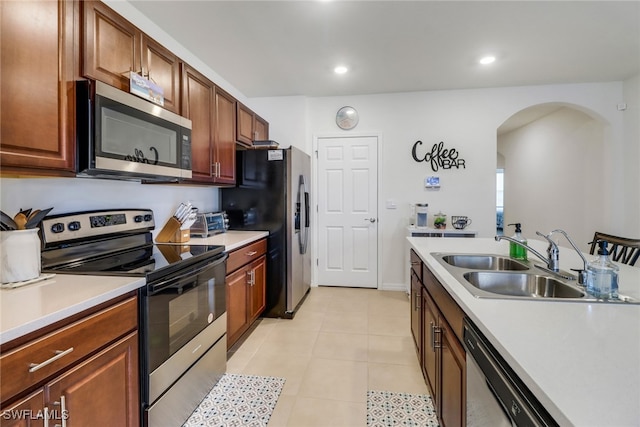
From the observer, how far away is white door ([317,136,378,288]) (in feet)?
13.3

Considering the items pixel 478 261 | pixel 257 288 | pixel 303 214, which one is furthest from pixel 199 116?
pixel 478 261

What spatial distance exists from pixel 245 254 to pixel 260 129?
5.88 feet

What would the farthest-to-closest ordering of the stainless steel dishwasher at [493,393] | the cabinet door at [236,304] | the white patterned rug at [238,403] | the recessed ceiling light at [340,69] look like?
the recessed ceiling light at [340,69] → the cabinet door at [236,304] → the white patterned rug at [238,403] → the stainless steel dishwasher at [493,393]

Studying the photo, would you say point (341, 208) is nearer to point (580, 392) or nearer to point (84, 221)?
point (84, 221)

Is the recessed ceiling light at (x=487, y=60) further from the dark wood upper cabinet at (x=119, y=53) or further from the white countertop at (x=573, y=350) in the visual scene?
the dark wood upper cabinet at (x=119, y=53)

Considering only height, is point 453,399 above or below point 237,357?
above

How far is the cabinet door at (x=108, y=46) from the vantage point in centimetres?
142

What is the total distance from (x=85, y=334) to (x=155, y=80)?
156cm

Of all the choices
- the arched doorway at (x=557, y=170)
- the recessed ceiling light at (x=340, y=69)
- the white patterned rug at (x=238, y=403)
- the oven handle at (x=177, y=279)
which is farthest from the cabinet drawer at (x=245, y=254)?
the arched doorway at (x=557, y=170)

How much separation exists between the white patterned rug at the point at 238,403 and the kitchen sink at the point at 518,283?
139cm

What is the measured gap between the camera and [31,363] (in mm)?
879

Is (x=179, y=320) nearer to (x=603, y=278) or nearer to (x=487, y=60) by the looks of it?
(x=603, y=278)

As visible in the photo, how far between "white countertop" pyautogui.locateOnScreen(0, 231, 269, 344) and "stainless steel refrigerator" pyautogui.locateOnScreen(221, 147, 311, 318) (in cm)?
177

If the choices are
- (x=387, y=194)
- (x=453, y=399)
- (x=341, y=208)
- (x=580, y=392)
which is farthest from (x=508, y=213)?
(x=580, y=392)
